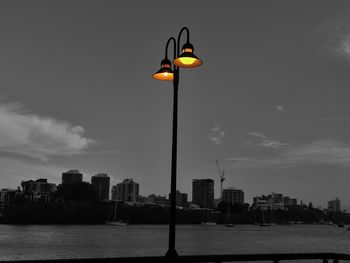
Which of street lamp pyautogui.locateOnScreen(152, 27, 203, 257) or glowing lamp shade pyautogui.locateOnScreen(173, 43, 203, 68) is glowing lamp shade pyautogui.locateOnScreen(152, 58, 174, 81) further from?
glowing lamp shade pyautogui.locateOnScreen(173, 43, 203, 68)

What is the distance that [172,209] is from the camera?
10.2 meters

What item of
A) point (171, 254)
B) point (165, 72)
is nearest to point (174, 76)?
point (165, 72)

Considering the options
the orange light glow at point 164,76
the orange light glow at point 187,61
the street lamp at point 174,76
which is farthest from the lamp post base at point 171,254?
the orange light glow at point 164,76

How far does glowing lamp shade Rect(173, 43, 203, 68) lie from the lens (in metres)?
10.8

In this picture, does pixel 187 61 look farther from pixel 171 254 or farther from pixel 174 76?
pixel 171 254

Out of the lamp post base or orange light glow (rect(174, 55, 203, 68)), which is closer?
the lamp post base

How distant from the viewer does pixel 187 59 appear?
10867 millimetres

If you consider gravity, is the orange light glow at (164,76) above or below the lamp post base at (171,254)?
above

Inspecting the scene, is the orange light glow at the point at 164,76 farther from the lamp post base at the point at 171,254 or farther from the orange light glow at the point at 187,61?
the lamp post base at the point at 171,254

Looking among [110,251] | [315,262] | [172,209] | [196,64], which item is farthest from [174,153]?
[110,251]

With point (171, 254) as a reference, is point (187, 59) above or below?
above

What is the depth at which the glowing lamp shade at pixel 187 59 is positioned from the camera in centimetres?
1080

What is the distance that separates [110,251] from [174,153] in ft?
277

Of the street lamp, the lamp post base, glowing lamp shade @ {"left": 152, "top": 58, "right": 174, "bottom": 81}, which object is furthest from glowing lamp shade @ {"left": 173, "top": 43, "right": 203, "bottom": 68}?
the lamp post base
